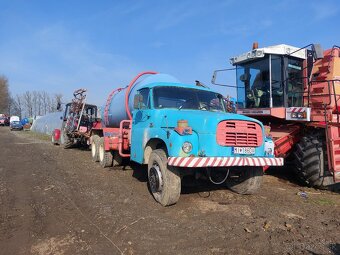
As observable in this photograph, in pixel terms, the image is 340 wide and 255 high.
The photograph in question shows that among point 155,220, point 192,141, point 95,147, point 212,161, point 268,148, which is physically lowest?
point 155,220

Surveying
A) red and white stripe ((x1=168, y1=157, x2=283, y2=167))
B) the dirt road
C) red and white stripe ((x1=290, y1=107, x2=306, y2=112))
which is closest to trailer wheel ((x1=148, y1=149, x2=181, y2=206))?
the dirt road

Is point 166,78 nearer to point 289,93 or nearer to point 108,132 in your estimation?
point 108,132

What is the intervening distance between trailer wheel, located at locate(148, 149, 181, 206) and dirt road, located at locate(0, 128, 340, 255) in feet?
0.64

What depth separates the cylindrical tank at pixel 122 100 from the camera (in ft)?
33.5

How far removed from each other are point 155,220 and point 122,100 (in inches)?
233

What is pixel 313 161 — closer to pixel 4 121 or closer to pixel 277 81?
pixel 277 81

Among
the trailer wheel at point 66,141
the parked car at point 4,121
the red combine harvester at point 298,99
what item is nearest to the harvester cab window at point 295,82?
the red combine harvester at point 298,99

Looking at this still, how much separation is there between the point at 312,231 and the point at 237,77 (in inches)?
247

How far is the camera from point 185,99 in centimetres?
785

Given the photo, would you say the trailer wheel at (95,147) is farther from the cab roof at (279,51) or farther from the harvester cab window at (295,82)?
the harvester cab window at (295,82)

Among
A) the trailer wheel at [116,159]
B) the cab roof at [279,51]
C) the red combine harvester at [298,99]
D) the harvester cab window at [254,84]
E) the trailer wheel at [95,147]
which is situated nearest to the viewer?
the red combine harvester at [298,99]

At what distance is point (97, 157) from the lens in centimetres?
1206

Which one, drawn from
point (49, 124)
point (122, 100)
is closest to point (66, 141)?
point (122, 100)

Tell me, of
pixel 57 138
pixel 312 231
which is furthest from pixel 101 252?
pixel 57 138
